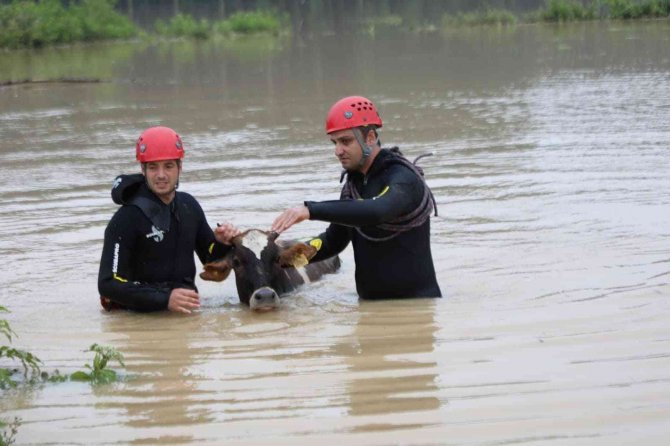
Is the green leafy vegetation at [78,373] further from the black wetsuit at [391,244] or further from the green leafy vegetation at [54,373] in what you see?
the black wetsuit at [391,244]

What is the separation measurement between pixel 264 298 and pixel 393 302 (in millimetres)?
922

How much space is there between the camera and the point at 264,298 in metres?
9.29

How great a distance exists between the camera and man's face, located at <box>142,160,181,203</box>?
9.22 m

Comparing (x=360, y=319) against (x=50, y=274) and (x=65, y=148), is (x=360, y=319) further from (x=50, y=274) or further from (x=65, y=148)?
(x=65, y=148)

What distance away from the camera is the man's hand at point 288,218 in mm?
8367

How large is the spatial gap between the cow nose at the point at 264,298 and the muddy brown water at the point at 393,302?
93mm

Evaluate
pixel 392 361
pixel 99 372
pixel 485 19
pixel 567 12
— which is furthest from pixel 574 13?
pixel 99 372

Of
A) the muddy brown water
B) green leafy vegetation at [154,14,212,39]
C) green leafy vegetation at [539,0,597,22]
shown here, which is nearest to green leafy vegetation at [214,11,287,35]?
green leafy vegetation at [154,14,212,39]

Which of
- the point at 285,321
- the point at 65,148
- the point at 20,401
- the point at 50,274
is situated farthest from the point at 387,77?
the point at 20,401

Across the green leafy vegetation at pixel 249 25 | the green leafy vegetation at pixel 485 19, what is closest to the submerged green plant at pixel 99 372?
the green leafy vegetation at pixel 485 19

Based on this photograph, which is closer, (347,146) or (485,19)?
(347,146)

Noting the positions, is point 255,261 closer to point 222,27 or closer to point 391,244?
point 391,244

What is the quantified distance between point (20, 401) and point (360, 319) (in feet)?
8.72

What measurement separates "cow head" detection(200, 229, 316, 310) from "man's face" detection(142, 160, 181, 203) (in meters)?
0.71
